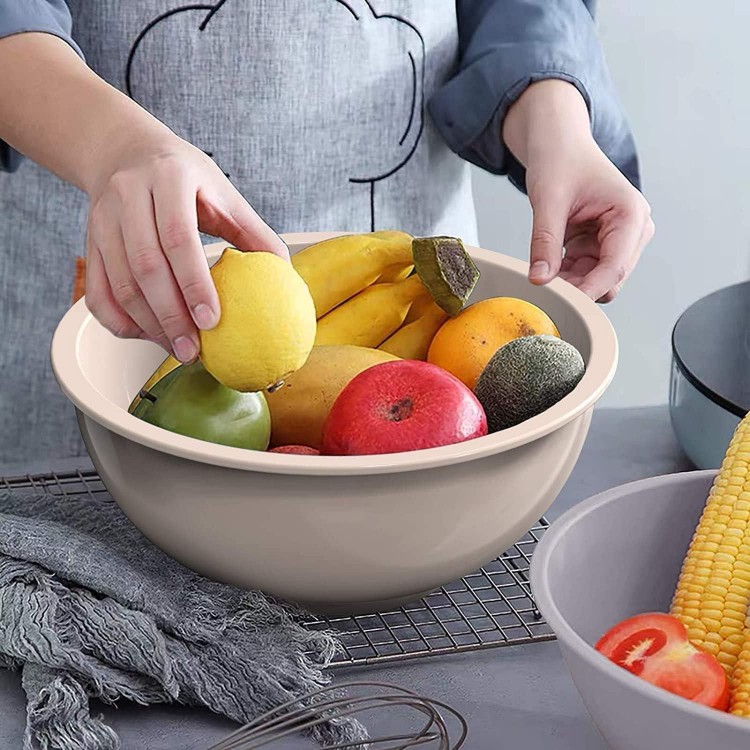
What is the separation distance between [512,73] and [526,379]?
1.57 feet

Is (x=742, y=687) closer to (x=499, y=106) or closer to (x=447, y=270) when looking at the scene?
(x=447, y=270)

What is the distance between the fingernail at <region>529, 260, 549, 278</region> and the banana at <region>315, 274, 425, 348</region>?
3.1 inches

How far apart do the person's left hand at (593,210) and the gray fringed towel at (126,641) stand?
1.22 ft

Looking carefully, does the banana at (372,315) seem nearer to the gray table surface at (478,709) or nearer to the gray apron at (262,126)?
the gray table surface at (478,709)

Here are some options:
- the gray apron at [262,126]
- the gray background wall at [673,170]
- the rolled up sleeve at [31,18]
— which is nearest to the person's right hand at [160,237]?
the rolled up sleeve at [31,18]

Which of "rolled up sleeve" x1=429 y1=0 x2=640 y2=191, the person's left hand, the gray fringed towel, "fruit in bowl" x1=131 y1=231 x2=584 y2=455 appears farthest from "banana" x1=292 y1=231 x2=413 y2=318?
"rolled up sleeve" x1=429 y1=0 x2=640 y2=191

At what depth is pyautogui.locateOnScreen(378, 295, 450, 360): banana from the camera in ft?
2.51

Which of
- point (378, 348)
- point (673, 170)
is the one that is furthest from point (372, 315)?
point (673, 170)

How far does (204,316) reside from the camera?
0.58 metres

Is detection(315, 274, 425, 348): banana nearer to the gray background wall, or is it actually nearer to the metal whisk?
the metal whisk

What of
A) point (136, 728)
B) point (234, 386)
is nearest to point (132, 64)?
point (234, 386)

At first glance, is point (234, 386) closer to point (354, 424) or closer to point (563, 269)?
point (354, 424)

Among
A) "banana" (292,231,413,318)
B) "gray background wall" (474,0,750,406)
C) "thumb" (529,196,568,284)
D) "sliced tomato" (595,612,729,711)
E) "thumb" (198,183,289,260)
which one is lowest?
"gray background wall" (474,0,750,406)

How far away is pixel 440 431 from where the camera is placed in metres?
0.59
